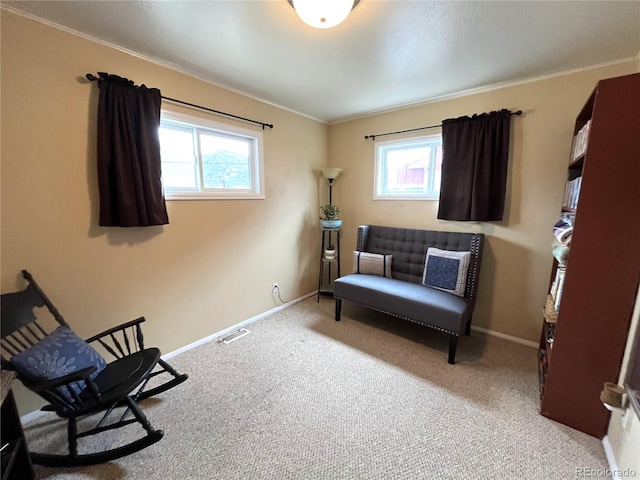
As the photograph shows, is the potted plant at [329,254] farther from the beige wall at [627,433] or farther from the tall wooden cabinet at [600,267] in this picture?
the beige wall at [627,433]

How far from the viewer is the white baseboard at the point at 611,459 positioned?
1.28 metres

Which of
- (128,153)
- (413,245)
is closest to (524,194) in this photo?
(413,245)

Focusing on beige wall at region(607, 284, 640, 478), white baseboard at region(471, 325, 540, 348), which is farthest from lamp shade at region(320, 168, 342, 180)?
beige wall at region(607, 284, 640, 478)

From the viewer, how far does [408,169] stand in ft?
10.4

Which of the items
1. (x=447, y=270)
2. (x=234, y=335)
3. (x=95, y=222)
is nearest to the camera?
(x=95, y=222)

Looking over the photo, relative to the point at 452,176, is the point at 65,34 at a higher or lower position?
higher

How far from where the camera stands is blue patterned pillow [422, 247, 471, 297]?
2.49 metres

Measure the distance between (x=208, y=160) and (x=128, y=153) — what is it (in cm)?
73

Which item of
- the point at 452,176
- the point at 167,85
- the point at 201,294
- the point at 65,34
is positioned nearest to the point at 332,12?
the point at 167,85

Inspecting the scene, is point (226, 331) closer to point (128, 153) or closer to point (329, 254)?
point (329, 254)

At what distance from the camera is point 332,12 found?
129cm

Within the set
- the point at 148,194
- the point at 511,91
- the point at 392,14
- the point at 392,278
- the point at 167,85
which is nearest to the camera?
the point at 392,14

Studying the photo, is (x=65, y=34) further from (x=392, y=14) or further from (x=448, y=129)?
(x=448, y=129)

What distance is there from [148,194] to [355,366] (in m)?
2.15
